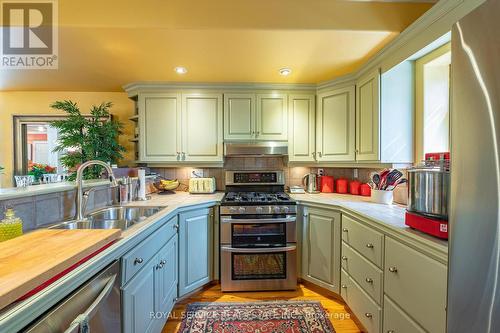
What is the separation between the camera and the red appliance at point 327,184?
9.05 feet

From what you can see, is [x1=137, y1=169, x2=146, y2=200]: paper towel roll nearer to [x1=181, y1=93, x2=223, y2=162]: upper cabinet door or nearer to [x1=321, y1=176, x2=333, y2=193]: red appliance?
[x1=181, y1=93, x2=223, y2=162]: upper cabinet door

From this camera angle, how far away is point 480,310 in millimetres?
650

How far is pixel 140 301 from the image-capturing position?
1.23 metres

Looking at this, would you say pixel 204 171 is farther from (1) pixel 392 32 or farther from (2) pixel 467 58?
(2) pixel 467 58

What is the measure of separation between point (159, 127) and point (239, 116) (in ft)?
3.14

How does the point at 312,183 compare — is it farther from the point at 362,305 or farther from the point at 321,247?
the point at 362,305

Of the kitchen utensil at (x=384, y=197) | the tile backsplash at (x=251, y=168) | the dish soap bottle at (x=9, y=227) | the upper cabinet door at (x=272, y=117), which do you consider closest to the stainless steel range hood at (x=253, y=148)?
the upper cabinet door at (x=272, y=117)

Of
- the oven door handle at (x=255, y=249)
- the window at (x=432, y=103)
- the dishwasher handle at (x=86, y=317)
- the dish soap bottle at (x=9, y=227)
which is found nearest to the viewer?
the dishwasher handle at (x=86, y=317)

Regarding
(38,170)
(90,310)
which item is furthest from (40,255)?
(38,170)

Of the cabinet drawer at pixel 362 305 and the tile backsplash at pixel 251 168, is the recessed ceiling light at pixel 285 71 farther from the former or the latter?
the cabinet drawer at pixel 362 305

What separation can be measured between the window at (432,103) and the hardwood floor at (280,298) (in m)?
1.49

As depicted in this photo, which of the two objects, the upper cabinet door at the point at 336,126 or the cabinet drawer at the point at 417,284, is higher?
the upper cabinet door at the point at 336,126

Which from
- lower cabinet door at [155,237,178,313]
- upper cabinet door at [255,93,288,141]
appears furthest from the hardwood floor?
upper cabinet door at [255,93,288,141]

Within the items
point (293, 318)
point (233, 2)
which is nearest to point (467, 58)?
point (233, 2)
